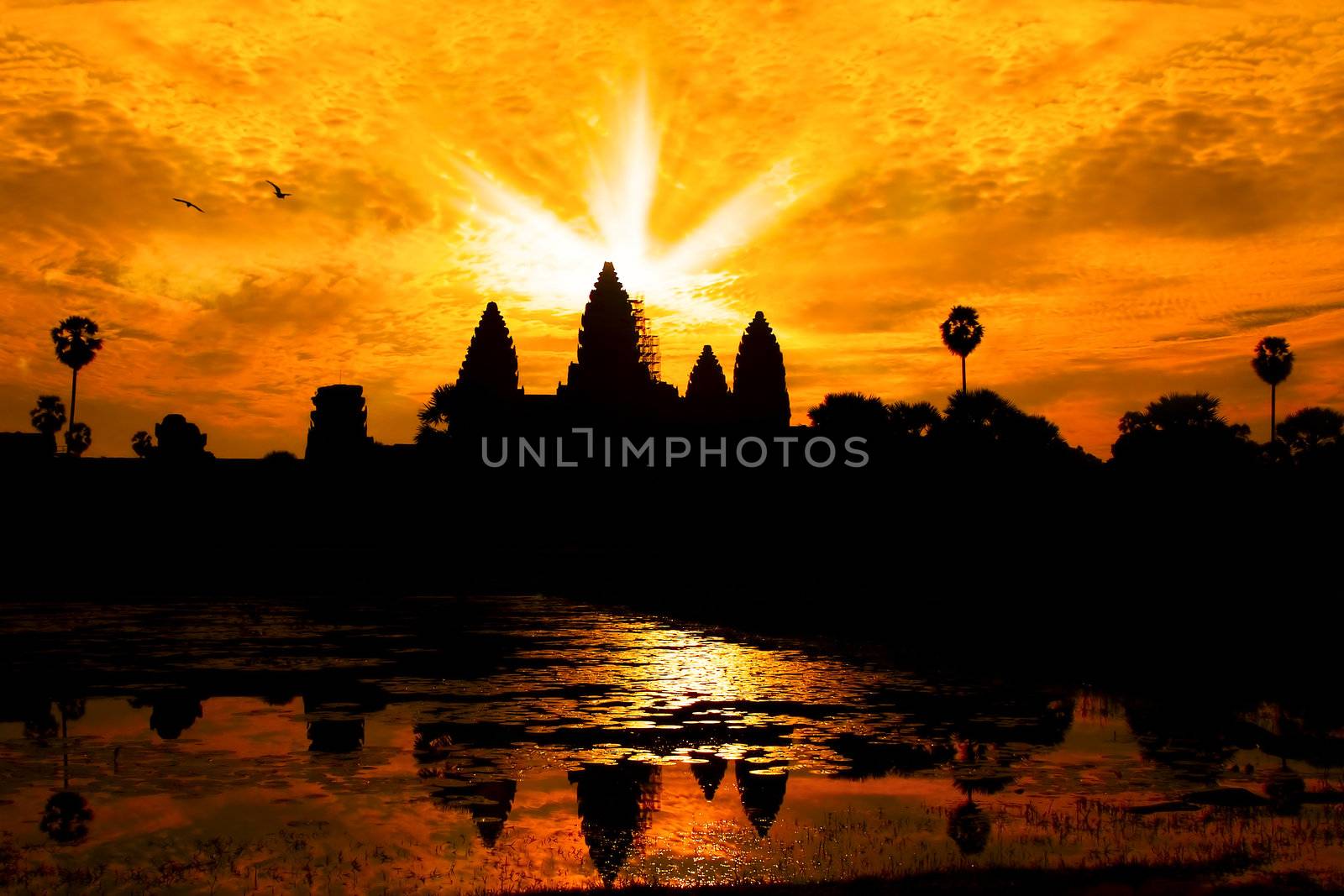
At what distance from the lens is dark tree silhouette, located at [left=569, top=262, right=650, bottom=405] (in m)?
96.8

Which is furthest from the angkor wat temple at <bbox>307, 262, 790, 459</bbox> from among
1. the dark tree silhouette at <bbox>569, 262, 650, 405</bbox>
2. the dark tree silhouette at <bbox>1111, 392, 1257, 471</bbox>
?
the dark tree silhouette at <bbox>1111, 392, 1257, 471</bbox>

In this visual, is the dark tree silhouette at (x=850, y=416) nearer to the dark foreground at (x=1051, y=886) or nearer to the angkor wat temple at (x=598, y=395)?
the angkor wat temple at (x=598, y=395)

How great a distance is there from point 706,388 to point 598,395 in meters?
28.2

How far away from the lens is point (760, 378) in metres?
115

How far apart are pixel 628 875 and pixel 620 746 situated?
11.8 ft

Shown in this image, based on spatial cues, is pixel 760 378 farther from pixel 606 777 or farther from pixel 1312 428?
pixel 606 777

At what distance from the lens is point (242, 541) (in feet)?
174

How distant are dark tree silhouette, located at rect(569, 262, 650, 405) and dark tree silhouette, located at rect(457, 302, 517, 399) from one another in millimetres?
8146

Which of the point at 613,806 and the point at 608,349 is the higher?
the point at 608,349

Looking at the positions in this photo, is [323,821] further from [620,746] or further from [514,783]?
[620,746]

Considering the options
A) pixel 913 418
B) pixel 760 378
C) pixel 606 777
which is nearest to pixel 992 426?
pixel 913 418

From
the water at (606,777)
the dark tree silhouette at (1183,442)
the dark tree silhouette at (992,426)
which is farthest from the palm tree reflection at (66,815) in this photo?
the dark tree silhouette at (992,426)

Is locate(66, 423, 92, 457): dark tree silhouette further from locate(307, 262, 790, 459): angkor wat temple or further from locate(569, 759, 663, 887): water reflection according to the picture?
locate(569, 759, 663, 887): water reflection

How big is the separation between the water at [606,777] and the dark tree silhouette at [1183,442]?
3048 centimetres
